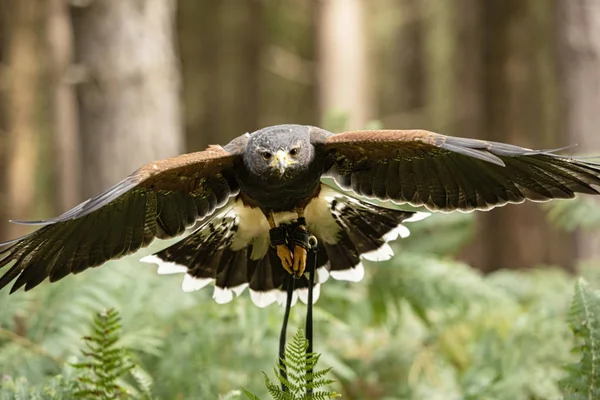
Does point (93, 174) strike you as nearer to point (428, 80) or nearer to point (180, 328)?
point (180, 328)

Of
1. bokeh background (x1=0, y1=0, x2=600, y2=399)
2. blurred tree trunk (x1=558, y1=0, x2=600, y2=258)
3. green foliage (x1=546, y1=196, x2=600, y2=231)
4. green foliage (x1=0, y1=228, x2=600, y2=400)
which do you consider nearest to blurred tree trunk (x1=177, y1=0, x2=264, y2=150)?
bokeh background (x1=0, y1=0, x2=600, y2=399)

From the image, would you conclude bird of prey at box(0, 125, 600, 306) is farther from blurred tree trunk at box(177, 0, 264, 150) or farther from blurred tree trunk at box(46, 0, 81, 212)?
blurred tree trunk at box(177, 0, 264, 150)

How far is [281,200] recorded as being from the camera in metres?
2.82

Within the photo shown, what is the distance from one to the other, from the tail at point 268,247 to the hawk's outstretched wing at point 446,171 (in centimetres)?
13

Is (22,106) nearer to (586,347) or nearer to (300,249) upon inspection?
(300,249)

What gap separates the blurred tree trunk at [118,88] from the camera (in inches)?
214

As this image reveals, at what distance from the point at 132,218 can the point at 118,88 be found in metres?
2.91

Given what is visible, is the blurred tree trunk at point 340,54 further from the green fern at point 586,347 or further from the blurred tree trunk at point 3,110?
the green fern at point 586,347

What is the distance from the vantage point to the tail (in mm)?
3014

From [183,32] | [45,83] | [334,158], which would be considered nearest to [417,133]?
[334,158]

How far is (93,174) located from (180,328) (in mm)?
1951

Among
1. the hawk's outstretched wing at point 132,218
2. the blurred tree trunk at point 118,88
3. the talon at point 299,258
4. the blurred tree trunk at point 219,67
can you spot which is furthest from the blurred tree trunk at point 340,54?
the blurred tree trunk at point 219,67

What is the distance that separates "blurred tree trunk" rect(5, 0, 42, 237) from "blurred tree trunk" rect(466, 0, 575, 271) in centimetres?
583

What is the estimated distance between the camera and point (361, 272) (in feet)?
9.91
